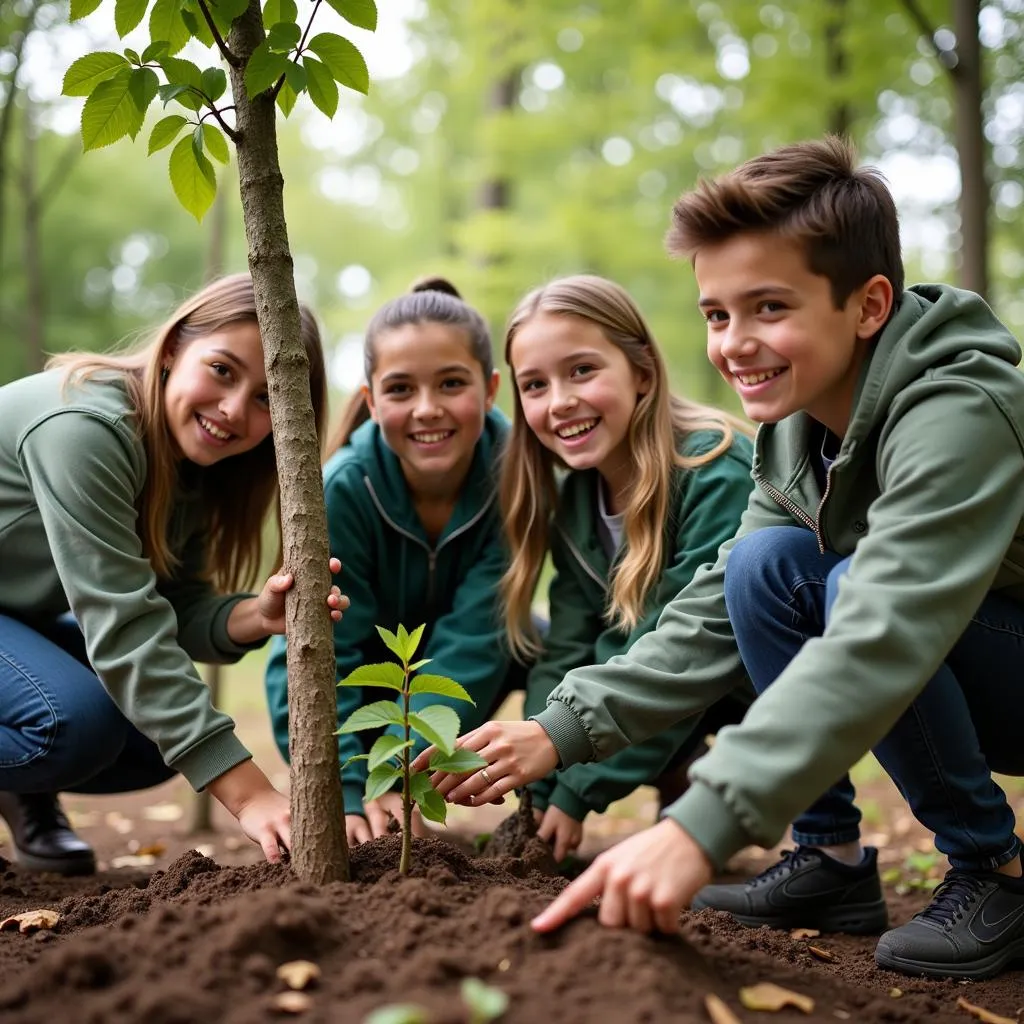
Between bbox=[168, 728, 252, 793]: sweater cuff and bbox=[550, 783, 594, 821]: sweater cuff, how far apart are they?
962 millimetres

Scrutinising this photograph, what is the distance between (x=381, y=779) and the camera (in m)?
1.92

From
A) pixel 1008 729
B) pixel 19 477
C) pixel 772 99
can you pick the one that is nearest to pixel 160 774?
pixel 19 477

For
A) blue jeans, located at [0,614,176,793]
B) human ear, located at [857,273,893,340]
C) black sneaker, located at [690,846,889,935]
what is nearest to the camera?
human ear, located at [857,273,893,340]

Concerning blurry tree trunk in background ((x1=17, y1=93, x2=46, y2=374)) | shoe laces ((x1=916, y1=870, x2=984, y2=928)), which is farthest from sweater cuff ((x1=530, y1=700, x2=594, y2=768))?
blurry tree trunk in background ((x1=17, y1=93, x2=46, y2=374))

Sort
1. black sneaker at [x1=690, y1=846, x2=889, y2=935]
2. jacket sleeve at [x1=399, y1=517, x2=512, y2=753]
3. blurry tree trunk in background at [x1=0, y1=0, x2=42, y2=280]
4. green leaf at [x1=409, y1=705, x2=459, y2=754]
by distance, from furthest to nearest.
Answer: blurry tree trunk in background at [x1=0, y1=0, x2=42, y2=280] < jacket sleeve at [x1=399, y1=517, x2=512, y2=753] < black sneaker at [x1=690, y1=846, x2=889, y2=935] < green leaf at [x1=409, y1=705, x2=459, y2=754]

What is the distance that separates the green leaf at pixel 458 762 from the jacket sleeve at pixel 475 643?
4.09 ft

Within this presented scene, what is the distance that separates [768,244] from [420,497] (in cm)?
178

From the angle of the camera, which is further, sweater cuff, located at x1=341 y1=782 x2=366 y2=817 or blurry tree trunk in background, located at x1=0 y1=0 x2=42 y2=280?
blurry tree trunk in background, located at x1=0 y1=0 x2=42 y2=280

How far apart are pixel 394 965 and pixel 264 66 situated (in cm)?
153

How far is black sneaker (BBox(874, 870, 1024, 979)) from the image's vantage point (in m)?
2.11

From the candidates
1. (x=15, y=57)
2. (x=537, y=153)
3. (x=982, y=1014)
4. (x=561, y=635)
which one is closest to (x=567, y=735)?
(x=982, y=1014)

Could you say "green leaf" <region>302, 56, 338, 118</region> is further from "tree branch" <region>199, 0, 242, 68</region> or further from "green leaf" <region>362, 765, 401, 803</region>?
"green leaf" <region>362, 765, 401, 803</region>

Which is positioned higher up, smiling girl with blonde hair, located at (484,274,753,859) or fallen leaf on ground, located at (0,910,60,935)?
smiling girl with blonde hair, located at (484,274,753,859)

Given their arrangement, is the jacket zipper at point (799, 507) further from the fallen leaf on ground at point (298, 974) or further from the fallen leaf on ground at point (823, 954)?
the fallen leaf on ground at point (298, 974)
